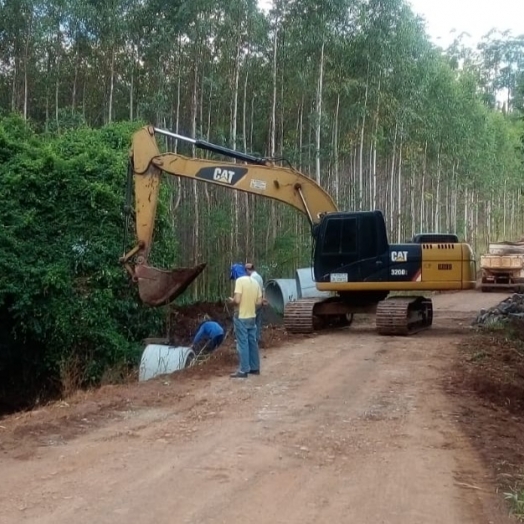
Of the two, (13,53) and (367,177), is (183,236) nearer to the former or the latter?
(13,53)

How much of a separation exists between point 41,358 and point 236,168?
805 centimetres

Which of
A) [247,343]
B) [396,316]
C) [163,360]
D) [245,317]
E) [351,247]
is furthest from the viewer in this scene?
[351,247]

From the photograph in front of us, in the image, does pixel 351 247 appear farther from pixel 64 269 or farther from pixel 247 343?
pixel 64 269

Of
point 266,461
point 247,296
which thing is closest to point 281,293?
point 247,296

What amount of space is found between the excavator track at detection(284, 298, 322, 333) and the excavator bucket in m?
3.83

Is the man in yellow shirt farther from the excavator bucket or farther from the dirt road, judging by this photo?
the excavator bucket

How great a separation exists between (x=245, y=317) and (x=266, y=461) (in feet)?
14.7

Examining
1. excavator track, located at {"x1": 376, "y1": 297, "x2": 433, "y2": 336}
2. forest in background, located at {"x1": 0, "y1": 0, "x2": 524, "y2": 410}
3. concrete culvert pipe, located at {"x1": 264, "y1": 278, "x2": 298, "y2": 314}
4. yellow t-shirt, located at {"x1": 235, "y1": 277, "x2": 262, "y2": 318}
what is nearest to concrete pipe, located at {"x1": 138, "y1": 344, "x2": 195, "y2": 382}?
yellow t-shirt, located at {"x1": 235, "y1": 277, "x2": 262, "y2": 318}

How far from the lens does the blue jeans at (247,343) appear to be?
11.6 metres

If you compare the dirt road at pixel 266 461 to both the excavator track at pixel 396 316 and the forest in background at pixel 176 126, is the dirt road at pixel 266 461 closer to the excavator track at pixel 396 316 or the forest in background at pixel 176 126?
Answer: the excavator track at pixel 396 316

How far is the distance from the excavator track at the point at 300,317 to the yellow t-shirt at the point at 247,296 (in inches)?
196

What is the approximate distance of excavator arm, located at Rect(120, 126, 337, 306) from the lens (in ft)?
43.9

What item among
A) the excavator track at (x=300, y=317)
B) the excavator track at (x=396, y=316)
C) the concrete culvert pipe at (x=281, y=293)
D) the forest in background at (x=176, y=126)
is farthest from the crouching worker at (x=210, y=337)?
the concrete culvert pipe at (x=281, y=293)

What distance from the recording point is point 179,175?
14672mm
